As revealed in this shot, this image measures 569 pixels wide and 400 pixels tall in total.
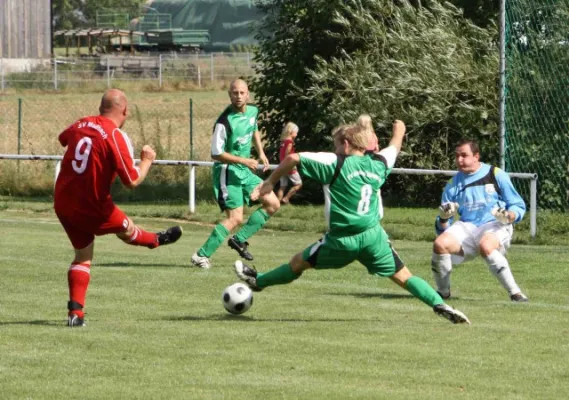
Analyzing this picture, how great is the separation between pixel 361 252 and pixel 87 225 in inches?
80.2

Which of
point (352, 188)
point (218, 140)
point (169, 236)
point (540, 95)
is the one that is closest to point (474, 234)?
point (352, 188)

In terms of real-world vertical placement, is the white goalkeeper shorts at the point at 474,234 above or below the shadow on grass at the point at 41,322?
above

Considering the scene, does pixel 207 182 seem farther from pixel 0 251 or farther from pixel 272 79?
pixel 0 251

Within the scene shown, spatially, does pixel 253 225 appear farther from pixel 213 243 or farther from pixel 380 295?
pixel 380 295

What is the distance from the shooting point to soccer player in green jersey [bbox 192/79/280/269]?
1397 centimetres

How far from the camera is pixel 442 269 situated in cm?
1145

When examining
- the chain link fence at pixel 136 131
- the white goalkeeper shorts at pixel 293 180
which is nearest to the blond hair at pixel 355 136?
the white goalkeeper shorts at pixel 293 180

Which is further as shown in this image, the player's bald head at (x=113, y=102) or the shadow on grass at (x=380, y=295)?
the shadow on grass at (x=380, y=295)

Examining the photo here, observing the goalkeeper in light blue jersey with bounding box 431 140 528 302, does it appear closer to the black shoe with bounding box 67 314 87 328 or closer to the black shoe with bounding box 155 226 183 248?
the black shoe with bounding box 155 226 183 248

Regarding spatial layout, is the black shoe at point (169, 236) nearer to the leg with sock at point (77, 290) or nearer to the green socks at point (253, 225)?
the leg with sock at point (77, 290)

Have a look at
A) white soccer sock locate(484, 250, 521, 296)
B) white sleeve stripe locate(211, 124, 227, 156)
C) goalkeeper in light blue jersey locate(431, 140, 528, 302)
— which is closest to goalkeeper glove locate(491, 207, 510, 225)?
goalkeeper in light blue jersey locate(431, 140, 528, 302)

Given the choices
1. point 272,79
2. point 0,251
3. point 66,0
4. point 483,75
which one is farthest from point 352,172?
point 66,0

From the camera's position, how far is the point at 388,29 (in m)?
23.0

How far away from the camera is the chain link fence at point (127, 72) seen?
53906 millimetres
